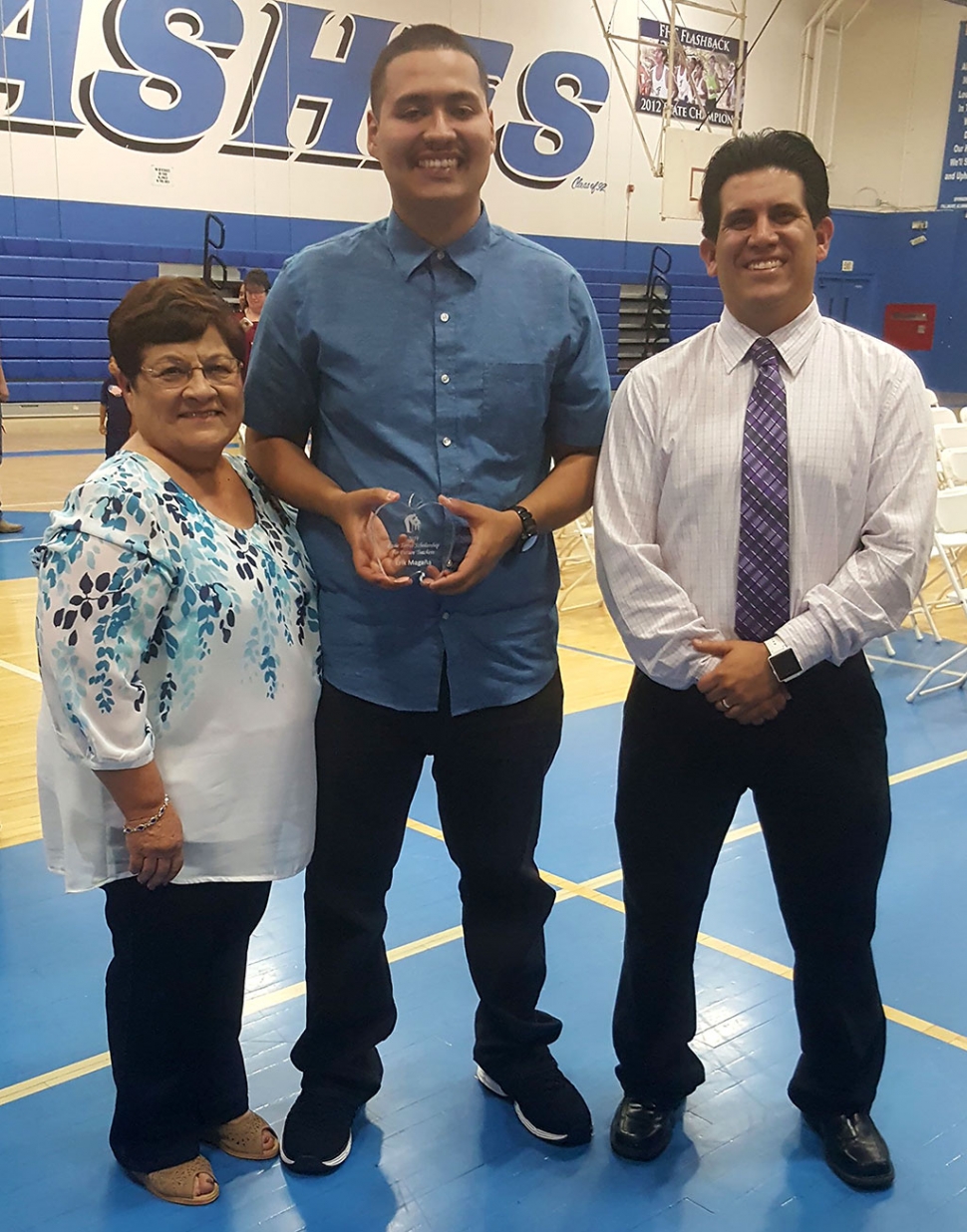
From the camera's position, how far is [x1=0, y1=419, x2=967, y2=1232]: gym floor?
2.15 m

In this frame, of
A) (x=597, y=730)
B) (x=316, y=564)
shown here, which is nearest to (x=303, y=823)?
(x=316, y=564)

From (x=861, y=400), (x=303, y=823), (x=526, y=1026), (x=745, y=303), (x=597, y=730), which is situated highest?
(x=745, y=303)

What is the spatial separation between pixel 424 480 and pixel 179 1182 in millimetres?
1365

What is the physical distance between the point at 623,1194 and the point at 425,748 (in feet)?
2.98

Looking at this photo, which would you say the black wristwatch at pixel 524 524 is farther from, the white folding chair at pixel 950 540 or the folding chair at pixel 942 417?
the folding chair at pixel 942 417

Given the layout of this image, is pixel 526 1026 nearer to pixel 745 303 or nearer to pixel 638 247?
pixel 745 303

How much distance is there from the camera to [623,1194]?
86.3 inches

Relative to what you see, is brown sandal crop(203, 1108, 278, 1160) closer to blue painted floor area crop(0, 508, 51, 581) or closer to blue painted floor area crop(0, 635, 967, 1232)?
blue painted floor area crop(0, 635, 967, 1232)

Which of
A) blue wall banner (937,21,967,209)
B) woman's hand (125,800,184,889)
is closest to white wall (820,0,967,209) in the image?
blue wall banner (937,21,967,209)

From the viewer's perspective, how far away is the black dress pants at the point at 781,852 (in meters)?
2.09

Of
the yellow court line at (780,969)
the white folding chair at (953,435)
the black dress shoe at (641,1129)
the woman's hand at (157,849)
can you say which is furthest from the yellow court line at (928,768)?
the white folding chair at (953,435)

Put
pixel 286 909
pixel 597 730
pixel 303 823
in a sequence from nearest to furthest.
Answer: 1. pixel 303 823
2. pixel 286 909
3. pixel 597 730

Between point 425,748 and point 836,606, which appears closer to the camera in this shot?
point 836,606

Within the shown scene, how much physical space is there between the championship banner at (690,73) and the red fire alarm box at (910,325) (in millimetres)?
4418
